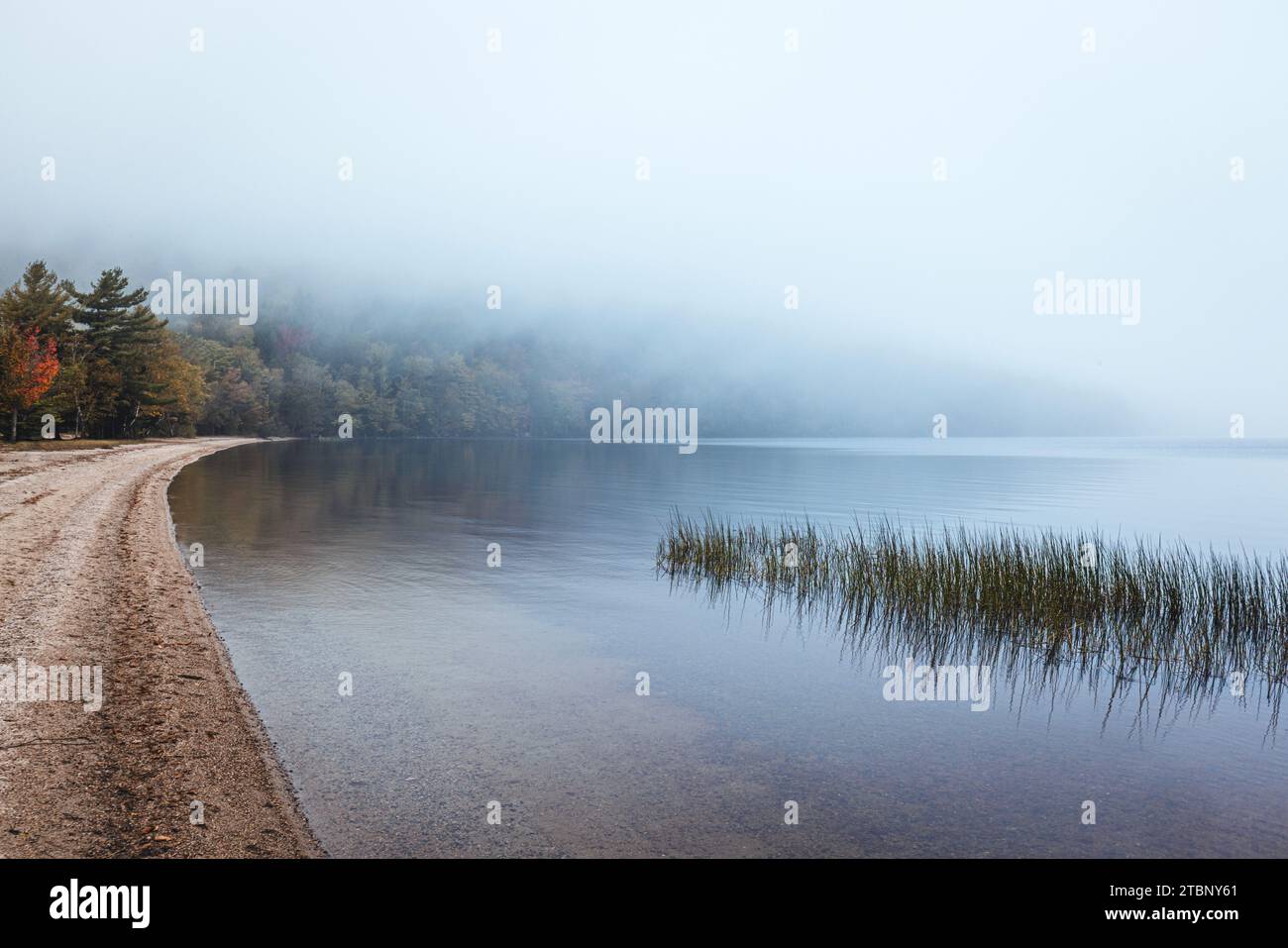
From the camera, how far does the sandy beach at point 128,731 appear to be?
640cm

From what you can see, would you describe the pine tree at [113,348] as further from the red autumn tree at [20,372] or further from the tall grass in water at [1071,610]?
the tall grass in water at [1071,610]

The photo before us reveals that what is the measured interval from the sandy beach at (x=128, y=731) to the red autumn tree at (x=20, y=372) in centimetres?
5640

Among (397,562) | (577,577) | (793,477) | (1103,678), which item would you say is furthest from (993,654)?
(793,477)

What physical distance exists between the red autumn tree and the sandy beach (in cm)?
5640

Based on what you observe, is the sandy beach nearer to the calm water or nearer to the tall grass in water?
the calm water

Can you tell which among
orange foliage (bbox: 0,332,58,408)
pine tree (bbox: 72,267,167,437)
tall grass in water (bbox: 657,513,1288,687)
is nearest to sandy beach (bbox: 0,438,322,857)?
tall grass in water (bbox: 657,513,1288,687)

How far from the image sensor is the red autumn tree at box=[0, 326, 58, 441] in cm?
6225

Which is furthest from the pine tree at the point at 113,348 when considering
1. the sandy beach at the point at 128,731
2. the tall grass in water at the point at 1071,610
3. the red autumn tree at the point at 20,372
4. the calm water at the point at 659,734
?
the tall grass in water at the point at 1071,610

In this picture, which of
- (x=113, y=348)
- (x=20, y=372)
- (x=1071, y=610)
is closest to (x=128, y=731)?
(x=1071, y=610)

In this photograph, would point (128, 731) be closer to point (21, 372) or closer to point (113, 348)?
point (21, 372)

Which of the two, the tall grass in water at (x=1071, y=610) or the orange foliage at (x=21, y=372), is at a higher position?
the orange foliage at (x=21, y=372)

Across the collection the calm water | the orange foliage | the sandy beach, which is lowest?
the calm water
